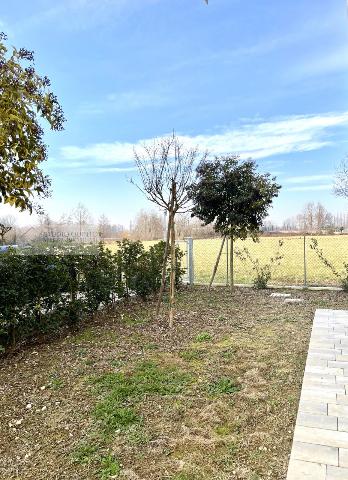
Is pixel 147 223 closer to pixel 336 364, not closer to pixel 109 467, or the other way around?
pixel 336 364

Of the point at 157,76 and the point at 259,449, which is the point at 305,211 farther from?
the point at 259,449

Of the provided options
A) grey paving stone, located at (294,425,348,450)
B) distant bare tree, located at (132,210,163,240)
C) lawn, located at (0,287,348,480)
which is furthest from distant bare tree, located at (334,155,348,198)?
grey paving stone, located at (294,425,348,450)

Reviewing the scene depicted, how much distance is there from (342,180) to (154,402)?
29.5 feet

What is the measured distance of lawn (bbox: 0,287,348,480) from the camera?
2137 mm

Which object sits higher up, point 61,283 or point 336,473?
point 61,283

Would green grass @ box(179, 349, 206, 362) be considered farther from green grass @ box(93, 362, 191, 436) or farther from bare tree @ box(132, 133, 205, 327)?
bare tree @ box(132, 133, 205, 327)

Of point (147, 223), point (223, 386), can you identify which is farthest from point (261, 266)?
point (223, 386)

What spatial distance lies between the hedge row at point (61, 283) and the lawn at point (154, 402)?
301 millimetres

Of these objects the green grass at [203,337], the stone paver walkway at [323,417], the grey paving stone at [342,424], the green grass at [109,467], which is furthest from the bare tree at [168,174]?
the green grass at [109,467]

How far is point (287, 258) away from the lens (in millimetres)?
10156

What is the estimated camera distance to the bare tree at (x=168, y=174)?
202 inches

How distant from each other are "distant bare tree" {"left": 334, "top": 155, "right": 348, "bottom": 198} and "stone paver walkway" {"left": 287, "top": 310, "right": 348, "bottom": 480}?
671cm

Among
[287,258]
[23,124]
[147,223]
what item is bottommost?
[287,258]

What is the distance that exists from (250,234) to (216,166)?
5.52ft
